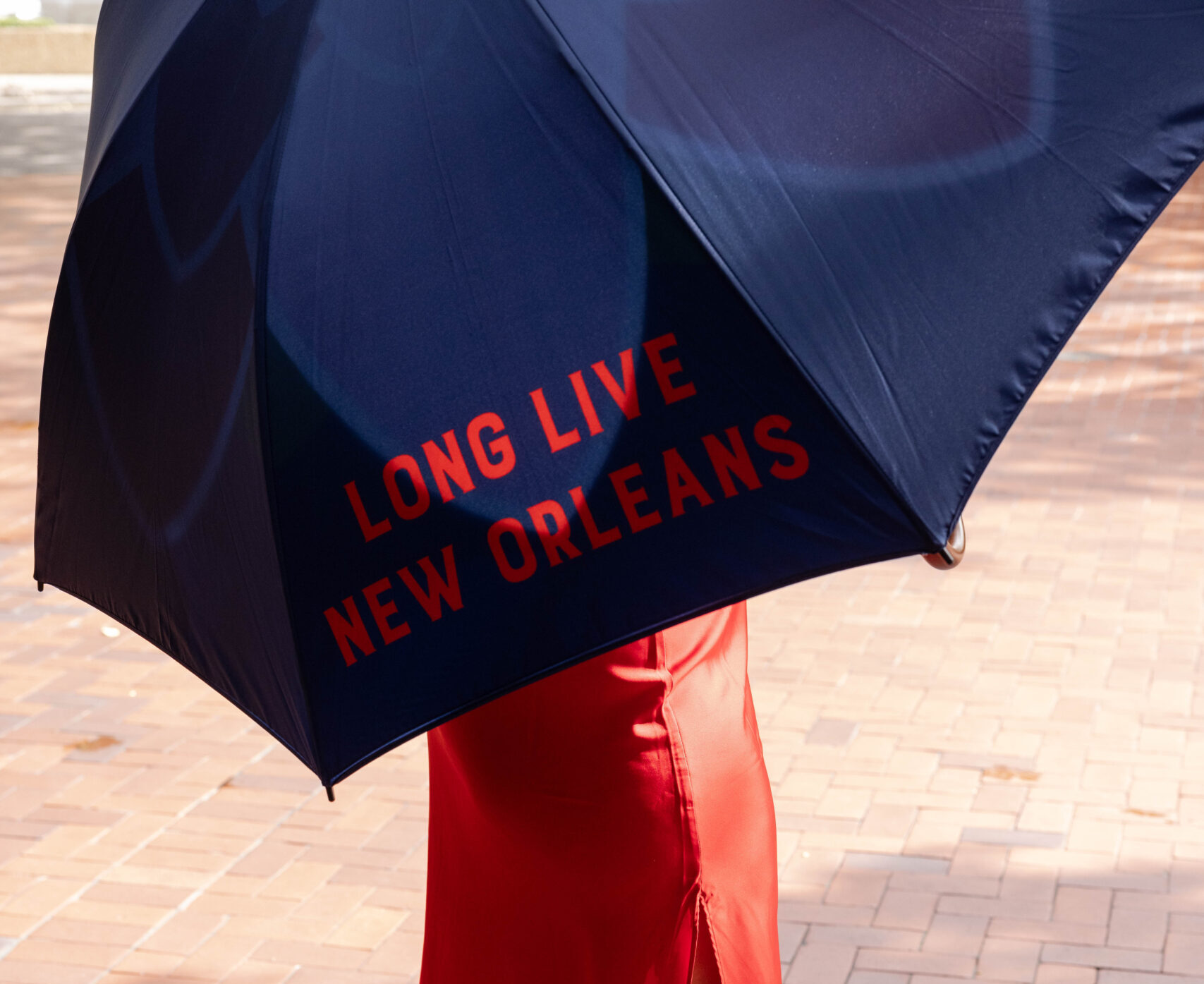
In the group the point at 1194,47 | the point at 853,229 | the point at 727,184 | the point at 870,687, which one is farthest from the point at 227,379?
the point at 870,687

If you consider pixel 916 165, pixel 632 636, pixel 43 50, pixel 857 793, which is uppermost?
pixel 916 165

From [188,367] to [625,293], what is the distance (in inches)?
21.4

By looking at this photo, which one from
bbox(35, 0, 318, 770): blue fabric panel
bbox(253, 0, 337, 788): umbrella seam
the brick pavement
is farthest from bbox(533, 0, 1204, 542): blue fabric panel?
the brick pavement

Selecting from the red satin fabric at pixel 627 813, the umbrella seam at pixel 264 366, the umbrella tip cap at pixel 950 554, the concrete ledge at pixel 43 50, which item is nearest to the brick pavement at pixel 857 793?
the red satin fabric at pixel 627 813

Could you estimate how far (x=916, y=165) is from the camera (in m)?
1.61

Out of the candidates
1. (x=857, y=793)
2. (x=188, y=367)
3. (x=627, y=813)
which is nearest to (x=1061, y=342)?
(x=627, y=813)

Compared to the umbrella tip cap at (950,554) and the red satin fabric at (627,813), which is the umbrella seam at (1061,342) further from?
the red satin fabric at (627,813)

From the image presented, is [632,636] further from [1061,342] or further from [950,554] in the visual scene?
[1061,342]

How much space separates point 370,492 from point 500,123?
40cm

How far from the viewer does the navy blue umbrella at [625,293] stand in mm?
1545

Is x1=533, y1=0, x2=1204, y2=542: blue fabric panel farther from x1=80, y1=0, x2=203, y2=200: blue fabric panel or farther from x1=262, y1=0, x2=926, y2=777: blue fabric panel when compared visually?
x1=80, y1=0, x2=203, y2=200: blue fabric panel

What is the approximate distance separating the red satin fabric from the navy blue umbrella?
0.36 m

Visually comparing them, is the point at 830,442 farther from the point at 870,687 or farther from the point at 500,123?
the point at 870,687

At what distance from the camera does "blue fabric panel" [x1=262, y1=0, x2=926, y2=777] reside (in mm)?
1542
